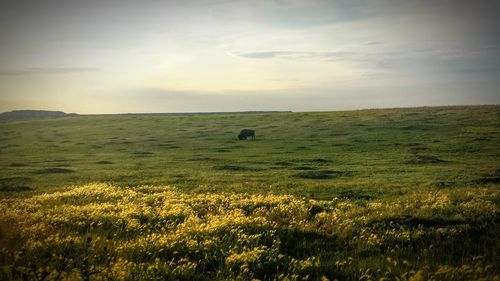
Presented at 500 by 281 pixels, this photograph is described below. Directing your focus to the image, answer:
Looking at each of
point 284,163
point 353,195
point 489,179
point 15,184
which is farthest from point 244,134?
point 353,195

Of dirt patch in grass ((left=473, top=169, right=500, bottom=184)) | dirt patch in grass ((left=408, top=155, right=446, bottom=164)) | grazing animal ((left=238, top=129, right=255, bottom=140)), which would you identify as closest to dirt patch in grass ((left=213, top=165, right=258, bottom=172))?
dirt patch in grass ((left=408, top=155, right=446, bottom=164))

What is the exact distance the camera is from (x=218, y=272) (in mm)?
7672

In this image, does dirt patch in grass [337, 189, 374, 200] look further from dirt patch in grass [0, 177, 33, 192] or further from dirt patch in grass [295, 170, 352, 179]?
dirt patch in grass [0, 177, 33, 192]

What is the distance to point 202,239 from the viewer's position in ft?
32.6

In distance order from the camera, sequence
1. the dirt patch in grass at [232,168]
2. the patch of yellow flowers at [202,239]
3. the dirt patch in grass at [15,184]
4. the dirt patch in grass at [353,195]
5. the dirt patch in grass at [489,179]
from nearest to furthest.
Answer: the patch of yellow flowers at [202,239]
the dirt patch in grass at [353,195]
the dirt patch in grass at [15,184]
the dirt patch in grass at [489,179]
the dirt patch in grass at [232,168]

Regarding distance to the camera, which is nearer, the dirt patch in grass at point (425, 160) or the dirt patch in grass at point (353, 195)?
the dirt patch in grass at point (353, 195)

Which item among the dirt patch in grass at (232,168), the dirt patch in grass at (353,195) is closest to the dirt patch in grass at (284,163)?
the dirt patch in grass at (232,168)

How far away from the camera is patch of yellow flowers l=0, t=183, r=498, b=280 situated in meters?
7.61

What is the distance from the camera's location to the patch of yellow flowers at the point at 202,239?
25.0 feet

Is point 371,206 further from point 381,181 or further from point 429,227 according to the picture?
point 381,181

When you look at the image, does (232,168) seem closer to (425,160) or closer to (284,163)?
(284,163)

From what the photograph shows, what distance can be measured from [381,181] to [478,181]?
6.10 m

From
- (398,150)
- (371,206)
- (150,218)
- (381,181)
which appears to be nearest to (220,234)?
(150,218)

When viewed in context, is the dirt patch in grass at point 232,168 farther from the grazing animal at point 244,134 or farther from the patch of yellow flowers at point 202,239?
the grazing animal at point 244,134
